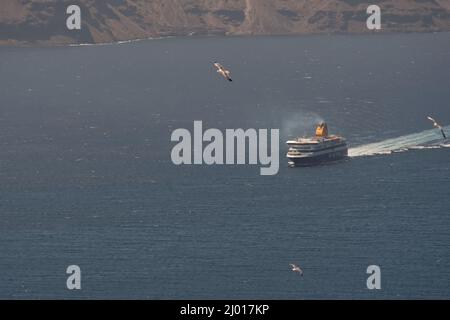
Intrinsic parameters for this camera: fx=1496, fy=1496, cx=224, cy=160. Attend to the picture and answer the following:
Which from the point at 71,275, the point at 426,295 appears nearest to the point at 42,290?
the point at 71,275
